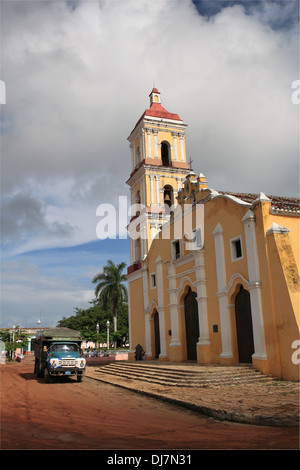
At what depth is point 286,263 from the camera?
13.5 m

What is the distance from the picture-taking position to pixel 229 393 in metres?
11.1

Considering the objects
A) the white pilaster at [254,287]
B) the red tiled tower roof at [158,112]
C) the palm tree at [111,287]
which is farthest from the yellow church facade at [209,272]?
the palm tree at [111,287]

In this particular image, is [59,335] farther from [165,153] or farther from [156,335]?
[165,153]

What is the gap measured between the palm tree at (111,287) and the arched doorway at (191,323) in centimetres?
2834

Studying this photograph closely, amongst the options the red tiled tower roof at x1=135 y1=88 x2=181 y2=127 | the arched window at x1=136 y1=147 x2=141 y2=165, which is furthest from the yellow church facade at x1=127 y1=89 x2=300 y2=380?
the arched window at x1=136 y1=147 x2=141 y2=165

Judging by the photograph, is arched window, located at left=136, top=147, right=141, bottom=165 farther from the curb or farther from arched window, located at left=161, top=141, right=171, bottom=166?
the curb

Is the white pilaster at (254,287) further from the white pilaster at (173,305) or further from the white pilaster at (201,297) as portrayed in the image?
the white pilaster at (173,305)

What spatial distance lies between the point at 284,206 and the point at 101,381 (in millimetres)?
10665

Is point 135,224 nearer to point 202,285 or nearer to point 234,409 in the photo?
point 202,285

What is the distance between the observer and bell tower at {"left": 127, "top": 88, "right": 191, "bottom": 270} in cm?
2802

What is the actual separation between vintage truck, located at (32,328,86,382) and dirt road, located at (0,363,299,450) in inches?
153

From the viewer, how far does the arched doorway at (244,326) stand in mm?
15406

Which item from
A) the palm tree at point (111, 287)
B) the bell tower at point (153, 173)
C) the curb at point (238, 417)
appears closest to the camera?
the curb at point (238, 417)

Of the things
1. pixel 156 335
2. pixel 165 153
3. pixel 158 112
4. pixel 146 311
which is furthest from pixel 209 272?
pixel 158 112
